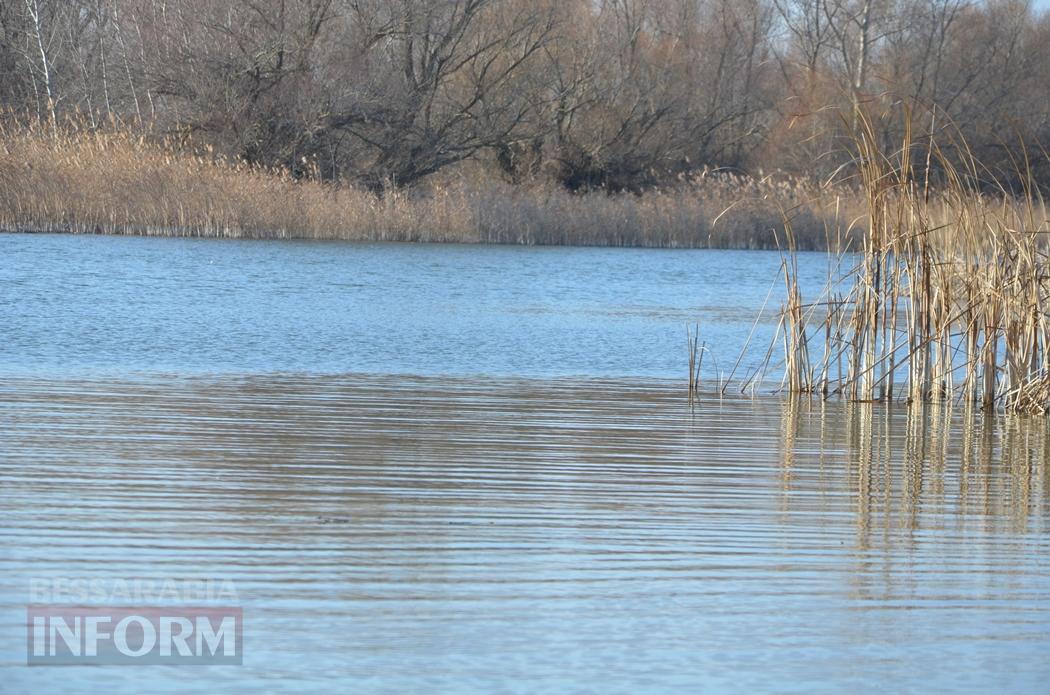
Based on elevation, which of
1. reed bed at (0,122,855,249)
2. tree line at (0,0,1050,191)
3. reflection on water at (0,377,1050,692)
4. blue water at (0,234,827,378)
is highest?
tree line at (0,0,1050,191)

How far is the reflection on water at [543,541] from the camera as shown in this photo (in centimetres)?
296

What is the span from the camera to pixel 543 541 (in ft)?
13.0

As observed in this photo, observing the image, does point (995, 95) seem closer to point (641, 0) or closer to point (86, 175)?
point (641, 0)

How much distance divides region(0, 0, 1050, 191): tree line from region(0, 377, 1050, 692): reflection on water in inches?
811

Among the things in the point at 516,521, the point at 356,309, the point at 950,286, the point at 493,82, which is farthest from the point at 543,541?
the point at 493,82

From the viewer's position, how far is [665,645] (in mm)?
3082

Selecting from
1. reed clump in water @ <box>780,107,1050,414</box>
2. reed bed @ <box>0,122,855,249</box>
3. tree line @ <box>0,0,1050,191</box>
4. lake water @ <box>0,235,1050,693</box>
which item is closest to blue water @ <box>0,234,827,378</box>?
lake water @ <box>0,235,1050,693</box>

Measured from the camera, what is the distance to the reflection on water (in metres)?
2.96

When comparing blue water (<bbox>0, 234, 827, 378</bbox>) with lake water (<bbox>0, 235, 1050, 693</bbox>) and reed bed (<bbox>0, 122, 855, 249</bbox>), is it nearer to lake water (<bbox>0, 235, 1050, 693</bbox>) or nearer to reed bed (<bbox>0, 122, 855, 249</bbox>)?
lake water (<bbox>0, 235, 1050, 693</bbox>)

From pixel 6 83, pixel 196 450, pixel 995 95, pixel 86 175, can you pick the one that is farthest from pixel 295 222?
pixel 995 95

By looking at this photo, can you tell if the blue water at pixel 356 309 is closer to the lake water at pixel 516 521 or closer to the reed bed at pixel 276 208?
the lake water at pixel 516 521

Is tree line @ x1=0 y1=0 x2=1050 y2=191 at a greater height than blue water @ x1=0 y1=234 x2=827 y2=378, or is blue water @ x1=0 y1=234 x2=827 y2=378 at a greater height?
tree line @ x1=0 y1=0 x2=1050 y2=191

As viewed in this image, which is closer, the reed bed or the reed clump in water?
the reed clump in water

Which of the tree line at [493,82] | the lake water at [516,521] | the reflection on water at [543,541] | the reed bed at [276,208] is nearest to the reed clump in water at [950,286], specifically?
the lake water at [516,521]
